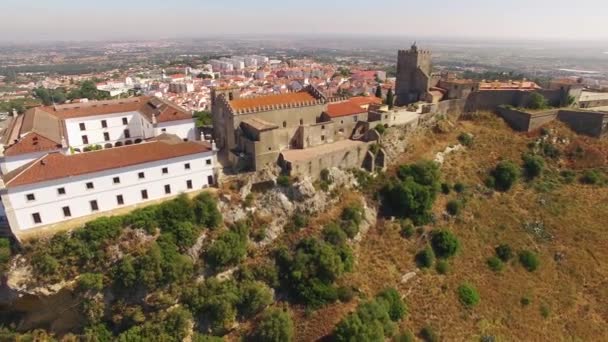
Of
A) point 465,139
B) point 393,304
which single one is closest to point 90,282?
point 393,304

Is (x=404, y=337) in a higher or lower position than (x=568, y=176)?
lower

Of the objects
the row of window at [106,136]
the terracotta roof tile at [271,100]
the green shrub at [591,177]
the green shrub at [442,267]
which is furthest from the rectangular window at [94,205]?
the green shrub at [591,177]

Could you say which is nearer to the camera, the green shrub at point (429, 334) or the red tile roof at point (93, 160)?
the red tile roof at point (93, 160)

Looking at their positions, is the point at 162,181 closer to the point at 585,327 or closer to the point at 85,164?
the point at 85,164

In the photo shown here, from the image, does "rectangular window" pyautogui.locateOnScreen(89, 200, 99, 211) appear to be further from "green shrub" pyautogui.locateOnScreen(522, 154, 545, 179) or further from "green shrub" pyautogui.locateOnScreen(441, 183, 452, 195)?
"green shrub" pyautogui.locateOnScreen(522, 154, 545, 179)

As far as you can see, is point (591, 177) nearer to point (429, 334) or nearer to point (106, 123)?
point (429, 334)

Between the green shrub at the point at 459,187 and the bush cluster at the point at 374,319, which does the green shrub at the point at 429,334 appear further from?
the green shrub at the point at 459,187

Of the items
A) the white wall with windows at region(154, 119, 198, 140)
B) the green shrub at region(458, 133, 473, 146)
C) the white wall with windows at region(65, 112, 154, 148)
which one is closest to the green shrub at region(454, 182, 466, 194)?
the green shrub at region(458, 133, 473, 146)

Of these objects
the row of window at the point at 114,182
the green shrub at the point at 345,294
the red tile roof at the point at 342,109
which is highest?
the red tile roof at the point at 342,109
